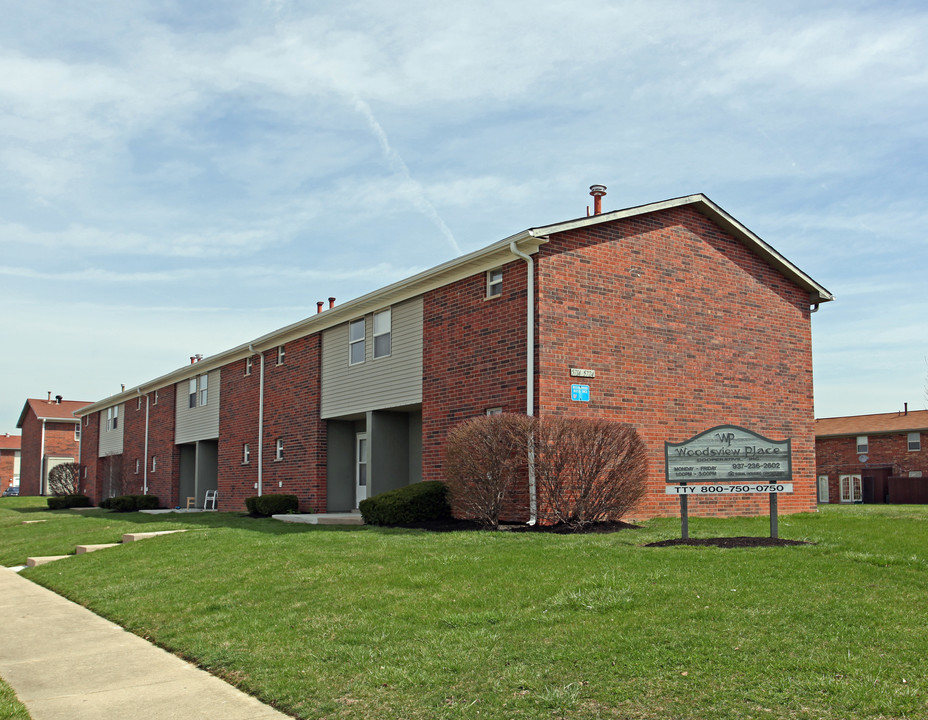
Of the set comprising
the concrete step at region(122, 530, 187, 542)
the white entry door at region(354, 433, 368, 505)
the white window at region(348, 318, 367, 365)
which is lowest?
the concrete step at region(122, 530, 187, 542)

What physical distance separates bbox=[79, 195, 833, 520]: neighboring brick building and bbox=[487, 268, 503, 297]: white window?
0.03 m

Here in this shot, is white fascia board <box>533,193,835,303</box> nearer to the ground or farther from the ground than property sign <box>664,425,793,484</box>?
farther from the ground

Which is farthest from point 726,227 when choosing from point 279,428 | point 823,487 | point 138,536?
point 823,487

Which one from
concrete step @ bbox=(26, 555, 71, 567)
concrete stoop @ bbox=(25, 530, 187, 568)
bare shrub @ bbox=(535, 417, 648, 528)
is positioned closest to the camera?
bare shrub @ bbox=(535, 417, 648, 528)

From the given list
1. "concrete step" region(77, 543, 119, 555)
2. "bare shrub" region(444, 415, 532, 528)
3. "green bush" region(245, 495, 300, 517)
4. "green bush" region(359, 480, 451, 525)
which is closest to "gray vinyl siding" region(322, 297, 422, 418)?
"green bush" region(245, 495, 300, 517)

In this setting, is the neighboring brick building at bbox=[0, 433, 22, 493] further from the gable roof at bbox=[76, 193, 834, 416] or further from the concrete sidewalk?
the concrete sidewalk

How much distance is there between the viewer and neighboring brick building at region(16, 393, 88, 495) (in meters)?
→ 59.4

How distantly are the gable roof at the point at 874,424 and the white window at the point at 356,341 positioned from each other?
103 ft

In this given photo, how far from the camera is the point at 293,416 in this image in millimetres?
24297

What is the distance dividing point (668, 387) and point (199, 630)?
10845 mm

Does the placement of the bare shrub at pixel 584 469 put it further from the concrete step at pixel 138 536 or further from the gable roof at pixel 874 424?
the gable roof at pixel 874 424

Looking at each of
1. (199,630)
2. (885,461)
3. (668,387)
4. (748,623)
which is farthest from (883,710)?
(885,461)

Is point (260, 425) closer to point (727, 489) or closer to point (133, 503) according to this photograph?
point (133, 503)

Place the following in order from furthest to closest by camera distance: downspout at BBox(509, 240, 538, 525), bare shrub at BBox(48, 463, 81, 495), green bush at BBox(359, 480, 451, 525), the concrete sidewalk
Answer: bare shrub at BBox(48, 463, 81, 495)
green bush at BBox(359, 480, 451, 525)
downspout at BBox(509, 240, 538, 525)
the concrete sidewalk
